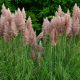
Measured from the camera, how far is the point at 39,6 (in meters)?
9.85

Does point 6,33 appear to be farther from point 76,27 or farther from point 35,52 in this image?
point 76,27

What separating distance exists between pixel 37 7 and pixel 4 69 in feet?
12.4

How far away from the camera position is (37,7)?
988 centimetres

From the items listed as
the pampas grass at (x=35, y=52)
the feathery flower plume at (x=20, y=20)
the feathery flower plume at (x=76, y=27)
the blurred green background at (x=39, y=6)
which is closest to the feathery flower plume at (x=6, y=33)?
the pampas grass at (x=35, y=52)

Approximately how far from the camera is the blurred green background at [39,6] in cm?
943

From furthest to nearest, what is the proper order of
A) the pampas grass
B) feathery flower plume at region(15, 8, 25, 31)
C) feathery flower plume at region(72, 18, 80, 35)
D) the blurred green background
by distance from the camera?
the blurred green background
feathery flower plume at region(72, 18, 80, 35)
feathery flower plume at region(15, 8, 25, 31)
the pampas grass

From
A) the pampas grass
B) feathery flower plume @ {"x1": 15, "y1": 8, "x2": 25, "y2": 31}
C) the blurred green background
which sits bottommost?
the pampas grass

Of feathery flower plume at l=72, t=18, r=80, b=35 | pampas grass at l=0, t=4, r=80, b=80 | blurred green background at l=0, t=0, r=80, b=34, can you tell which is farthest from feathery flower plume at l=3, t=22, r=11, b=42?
blurred green background at l=0, t=0, r=80, b=34

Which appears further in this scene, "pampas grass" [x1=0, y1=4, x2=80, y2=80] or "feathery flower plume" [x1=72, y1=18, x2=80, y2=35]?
"feathery flower plume" [x1=72, y1=18, x2=80, y2=35]

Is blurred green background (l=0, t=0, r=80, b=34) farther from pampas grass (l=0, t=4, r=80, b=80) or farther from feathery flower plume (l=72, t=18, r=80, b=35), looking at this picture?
pampas grass (l=0, t=4, r=80, b=80)

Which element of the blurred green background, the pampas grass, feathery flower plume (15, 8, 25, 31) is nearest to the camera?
the pampas grass

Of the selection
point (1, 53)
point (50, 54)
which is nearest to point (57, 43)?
point (50, 54)

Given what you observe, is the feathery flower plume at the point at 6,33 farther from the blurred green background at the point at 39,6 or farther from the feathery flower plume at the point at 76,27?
the blurred green background at the point at 39,6

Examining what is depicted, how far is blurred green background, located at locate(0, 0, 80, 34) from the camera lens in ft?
30.9
